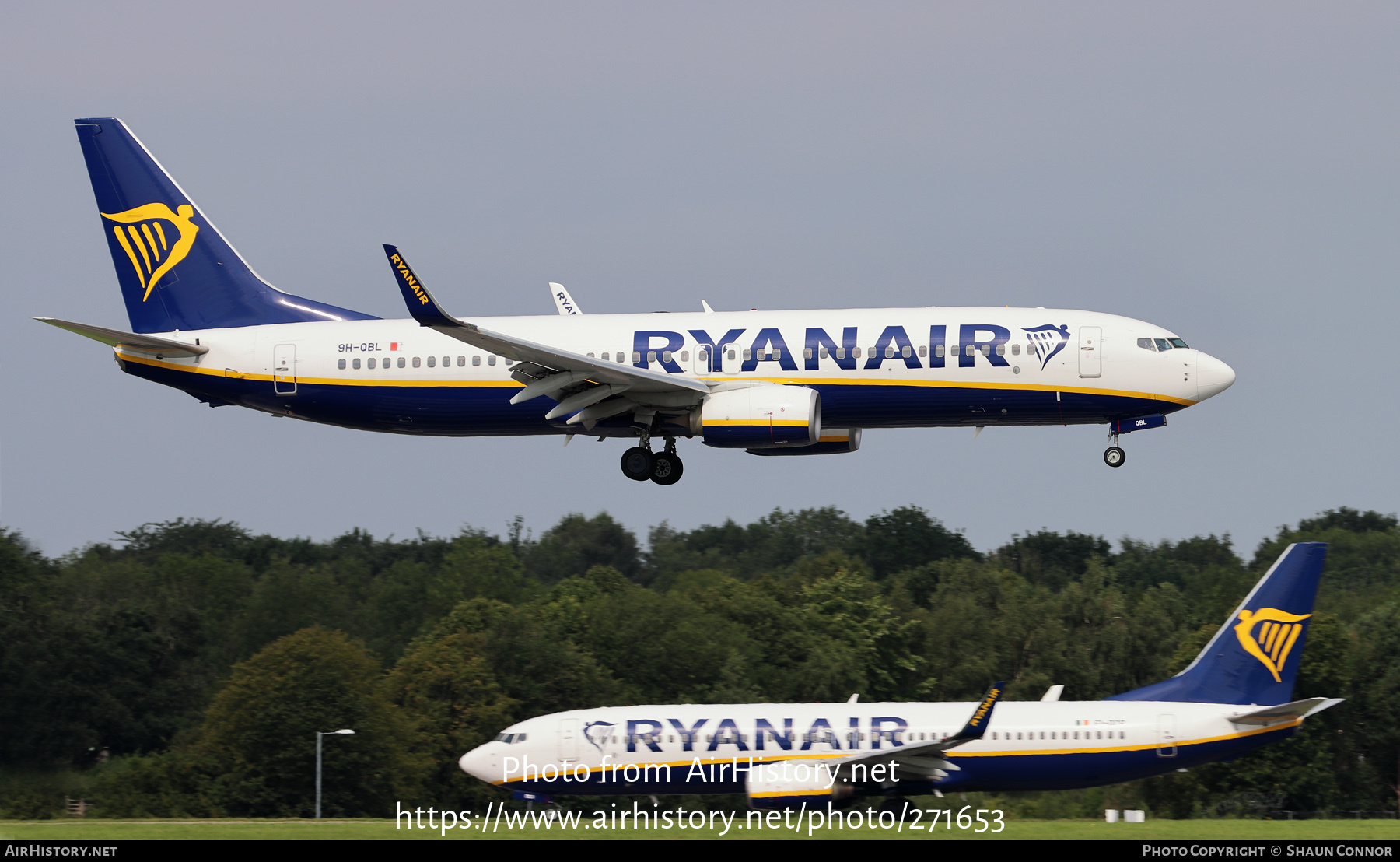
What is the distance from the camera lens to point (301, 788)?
73062 mm

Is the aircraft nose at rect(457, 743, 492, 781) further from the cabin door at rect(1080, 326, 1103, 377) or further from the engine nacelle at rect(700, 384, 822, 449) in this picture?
the cabin door at rect(1080, 326, 1103, 377)

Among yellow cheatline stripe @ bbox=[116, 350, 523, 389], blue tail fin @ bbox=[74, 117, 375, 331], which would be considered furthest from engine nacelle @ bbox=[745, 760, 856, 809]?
blue tail fin @ bbox=[74, 117, 375, 331]

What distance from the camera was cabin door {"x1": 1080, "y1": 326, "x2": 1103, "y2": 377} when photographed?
4459 cm

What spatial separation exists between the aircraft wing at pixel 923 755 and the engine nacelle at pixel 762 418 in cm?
931

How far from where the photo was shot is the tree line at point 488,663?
7381cm

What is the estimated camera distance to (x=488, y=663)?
86.8 meters

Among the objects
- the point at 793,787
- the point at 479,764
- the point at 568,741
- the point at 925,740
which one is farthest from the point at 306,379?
the point at 925,740

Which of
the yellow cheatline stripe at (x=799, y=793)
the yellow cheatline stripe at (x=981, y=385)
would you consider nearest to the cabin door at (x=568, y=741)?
the yellow cheatline stripe at (x=799, y=793)

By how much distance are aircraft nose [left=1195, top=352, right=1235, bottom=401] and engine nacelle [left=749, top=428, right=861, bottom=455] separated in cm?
947

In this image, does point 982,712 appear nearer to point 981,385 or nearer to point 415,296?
point 981,385

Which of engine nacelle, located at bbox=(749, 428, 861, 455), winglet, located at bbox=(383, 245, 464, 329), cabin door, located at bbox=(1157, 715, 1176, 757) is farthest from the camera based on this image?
cabin door, located at bbox=(1157, 715, 1176, 757)

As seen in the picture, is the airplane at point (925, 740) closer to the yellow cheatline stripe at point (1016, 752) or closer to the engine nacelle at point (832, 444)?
the yellow cheatline stripe at point (1016, 752)
